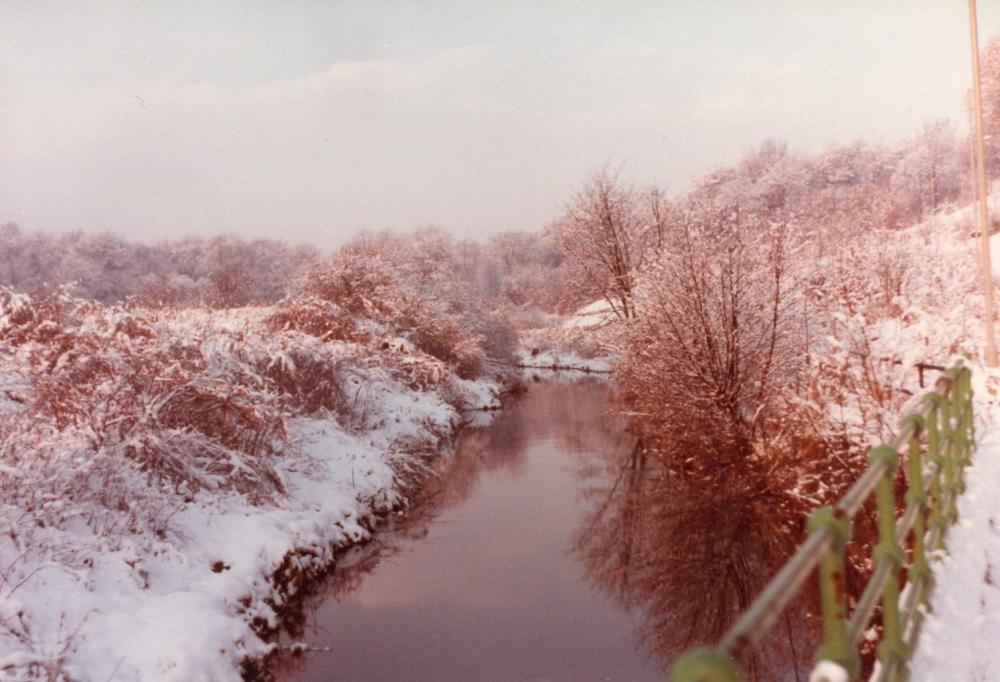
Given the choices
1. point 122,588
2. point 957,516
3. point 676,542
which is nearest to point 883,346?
point 676,542

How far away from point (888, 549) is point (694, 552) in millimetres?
8829

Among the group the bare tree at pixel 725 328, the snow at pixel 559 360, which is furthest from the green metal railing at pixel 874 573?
the snow at pixel 559 360

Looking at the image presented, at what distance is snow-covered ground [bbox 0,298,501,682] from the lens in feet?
22.3

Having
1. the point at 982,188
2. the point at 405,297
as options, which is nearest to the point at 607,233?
the point at 405,297

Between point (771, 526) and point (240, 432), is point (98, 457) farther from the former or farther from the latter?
point (771, 526)

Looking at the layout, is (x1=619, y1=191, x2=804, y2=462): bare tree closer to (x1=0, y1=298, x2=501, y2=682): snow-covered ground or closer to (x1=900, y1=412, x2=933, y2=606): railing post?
(x1=0, y1=298, x2=501, y2=682): snow-covered ground

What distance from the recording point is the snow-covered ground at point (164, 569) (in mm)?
6809

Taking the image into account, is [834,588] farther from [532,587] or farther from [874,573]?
[532,587]

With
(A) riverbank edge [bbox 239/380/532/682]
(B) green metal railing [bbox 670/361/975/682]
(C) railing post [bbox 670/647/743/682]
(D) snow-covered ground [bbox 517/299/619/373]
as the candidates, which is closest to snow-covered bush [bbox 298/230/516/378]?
(D) snow-covered ground [bbox 517/299/619/373]

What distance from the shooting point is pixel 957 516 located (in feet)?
19.4

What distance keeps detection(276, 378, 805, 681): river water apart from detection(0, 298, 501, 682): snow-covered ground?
707 millimetres

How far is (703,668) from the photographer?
1565mm

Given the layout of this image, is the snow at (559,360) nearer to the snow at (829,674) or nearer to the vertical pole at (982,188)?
the vertical pole at (982,188)

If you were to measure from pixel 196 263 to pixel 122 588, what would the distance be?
261 ft
